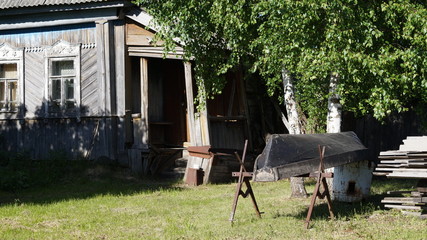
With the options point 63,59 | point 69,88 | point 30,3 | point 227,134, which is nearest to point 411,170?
point 227,134

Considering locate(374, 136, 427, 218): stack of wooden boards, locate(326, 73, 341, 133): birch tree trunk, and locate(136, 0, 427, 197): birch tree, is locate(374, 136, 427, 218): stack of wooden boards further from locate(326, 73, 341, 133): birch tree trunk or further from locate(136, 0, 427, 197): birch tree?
locate(326, 73, 341, 133): birch tree trunk

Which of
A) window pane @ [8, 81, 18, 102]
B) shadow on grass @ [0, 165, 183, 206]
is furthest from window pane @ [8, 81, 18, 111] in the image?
shadow on grass @ [0, 165, 183, 206]

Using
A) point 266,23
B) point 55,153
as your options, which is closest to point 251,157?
point 55,153

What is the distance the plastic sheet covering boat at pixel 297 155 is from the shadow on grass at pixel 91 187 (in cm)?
467

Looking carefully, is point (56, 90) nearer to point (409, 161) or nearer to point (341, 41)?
point (341, 41)

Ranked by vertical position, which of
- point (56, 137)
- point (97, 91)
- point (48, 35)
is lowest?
point (56, 137)

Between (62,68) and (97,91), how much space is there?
137cm

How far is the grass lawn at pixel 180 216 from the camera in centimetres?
893

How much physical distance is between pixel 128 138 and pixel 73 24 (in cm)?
338

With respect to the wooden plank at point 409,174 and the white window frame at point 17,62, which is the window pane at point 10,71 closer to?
the white window frame at point 17,62

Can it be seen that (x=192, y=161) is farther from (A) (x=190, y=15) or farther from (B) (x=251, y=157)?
(A) (x=190, y=15)

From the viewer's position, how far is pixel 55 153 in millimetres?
16984

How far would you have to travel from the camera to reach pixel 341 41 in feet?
35.2

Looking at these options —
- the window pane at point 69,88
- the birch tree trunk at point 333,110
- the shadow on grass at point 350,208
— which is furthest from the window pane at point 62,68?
the shadow on grass at point 350,208
